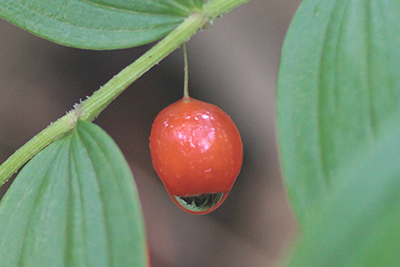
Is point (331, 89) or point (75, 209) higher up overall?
point (331, 89)

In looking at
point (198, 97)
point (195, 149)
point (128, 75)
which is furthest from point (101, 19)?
point (198, 97)

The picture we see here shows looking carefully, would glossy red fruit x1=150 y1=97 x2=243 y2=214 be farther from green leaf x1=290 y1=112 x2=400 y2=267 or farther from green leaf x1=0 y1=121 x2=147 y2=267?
green leaf x1=290 y1=112 x2=400 y2=267

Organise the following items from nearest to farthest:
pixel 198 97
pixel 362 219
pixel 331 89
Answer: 1. pixel 362 219
2. pixel 331 89
3. pixel 198 97

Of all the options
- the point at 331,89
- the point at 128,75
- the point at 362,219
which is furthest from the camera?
Result: the point at 128,75

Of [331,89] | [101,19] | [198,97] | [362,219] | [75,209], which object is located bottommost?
[362,219]

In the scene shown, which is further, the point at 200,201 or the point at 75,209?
the point at 200,201

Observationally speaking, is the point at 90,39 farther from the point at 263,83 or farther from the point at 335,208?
the point at 263,83

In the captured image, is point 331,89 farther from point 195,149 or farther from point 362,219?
point 362,219

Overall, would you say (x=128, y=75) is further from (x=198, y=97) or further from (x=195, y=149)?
(x=198, y=97)

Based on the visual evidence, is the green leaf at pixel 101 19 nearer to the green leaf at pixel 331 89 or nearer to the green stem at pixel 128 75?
the green stem at pixel 128 75
